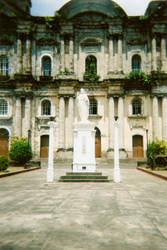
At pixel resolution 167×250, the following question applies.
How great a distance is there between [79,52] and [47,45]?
12.1 ft

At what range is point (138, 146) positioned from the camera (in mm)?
26938

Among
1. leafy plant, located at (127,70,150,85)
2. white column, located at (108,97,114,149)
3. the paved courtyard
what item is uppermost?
leafy plant, located at (127,70,150,85)

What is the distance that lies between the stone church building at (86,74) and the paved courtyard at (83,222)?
60.1ft

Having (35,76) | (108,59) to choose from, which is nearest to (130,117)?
(108,59)

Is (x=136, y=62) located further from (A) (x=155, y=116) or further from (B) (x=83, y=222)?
(B) (x=83, y=222)

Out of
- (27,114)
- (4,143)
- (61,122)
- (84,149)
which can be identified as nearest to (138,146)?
(61,122)

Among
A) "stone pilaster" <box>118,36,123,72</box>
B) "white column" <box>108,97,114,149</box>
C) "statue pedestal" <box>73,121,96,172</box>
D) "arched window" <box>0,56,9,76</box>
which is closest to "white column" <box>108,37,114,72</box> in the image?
"stone pilaster" <box>118,36,123,72</box>

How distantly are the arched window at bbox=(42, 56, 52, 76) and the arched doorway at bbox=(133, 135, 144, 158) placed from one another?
1188 centimetres

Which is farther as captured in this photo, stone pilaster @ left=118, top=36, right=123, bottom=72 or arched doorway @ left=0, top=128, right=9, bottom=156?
arched doorway @ left=0, top=128, right=9, bottom=156

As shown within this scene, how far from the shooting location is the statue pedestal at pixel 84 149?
12.4 metres

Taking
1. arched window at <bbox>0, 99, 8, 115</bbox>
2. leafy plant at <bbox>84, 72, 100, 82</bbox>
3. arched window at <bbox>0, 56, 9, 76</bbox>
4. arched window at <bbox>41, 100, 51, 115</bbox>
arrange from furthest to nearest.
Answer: arched window at <bbox>0, 56, 9, 76</bbox> < arched window at <bbox>41, 100, 51, 115</bbox> < arched window at <bbox>0, 99, 8, 115</bbox> < leafy plant at <bbox>84, 72, 100, 82</bbox>

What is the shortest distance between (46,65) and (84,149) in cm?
1871

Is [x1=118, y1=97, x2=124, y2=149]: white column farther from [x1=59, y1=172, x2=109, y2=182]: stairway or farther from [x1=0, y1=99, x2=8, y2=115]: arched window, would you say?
[x1=59, y1=172, x2=109, y2=182]: stairway

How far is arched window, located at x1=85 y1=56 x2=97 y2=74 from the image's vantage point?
28072 mm
